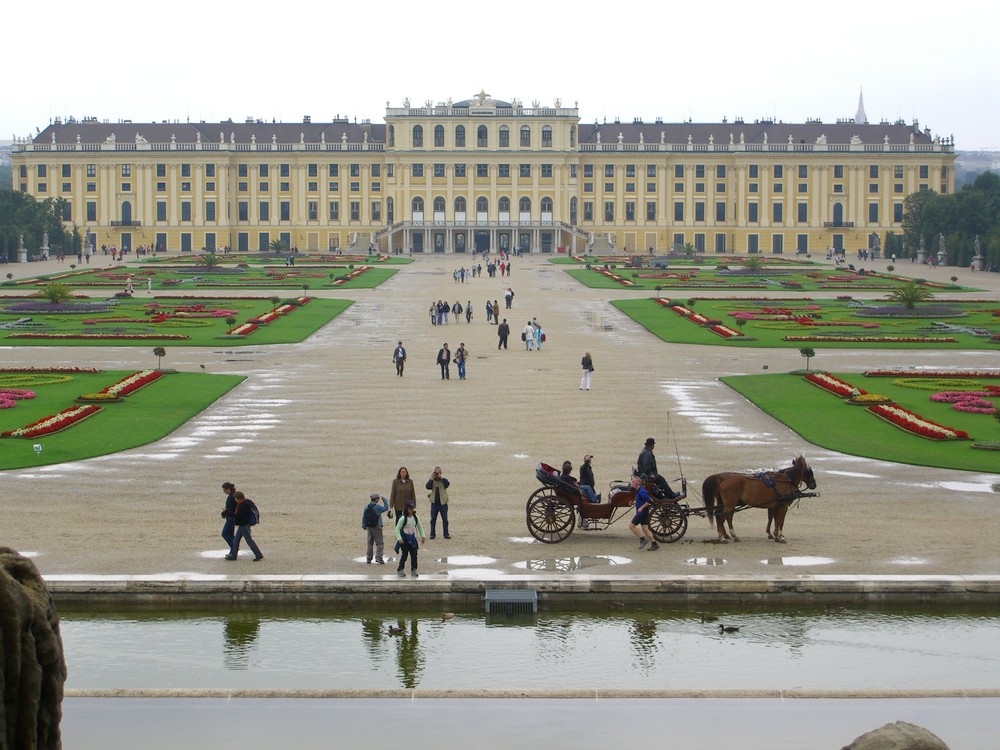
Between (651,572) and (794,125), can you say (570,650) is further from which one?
(794,125)

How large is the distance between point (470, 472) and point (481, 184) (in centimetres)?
10752

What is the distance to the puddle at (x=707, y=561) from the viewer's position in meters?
19.9

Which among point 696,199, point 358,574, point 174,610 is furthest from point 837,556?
point 696,199

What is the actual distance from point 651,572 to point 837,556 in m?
2.73

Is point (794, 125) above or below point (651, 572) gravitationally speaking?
above

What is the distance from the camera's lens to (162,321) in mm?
56719

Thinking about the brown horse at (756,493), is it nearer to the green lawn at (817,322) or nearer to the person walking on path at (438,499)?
the person walking on path at (438,499)

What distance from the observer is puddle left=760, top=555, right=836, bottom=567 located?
1989 cm

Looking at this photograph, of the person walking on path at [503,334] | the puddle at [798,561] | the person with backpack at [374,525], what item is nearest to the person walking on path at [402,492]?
the person with backpack at [374,525]

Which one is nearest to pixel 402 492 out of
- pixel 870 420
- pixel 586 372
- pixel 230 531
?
pixel 230 531

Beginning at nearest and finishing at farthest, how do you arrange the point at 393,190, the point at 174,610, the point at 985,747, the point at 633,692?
the point at 985,747
the point at 633,692
the point at 174,610
the point at 393,190

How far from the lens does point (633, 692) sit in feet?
49.9

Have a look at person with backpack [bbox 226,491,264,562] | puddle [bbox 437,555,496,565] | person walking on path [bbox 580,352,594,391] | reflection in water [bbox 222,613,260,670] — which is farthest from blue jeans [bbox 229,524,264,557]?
person walking on path [bbox 580,352,594,391]

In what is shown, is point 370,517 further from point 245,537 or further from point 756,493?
point 756,493
